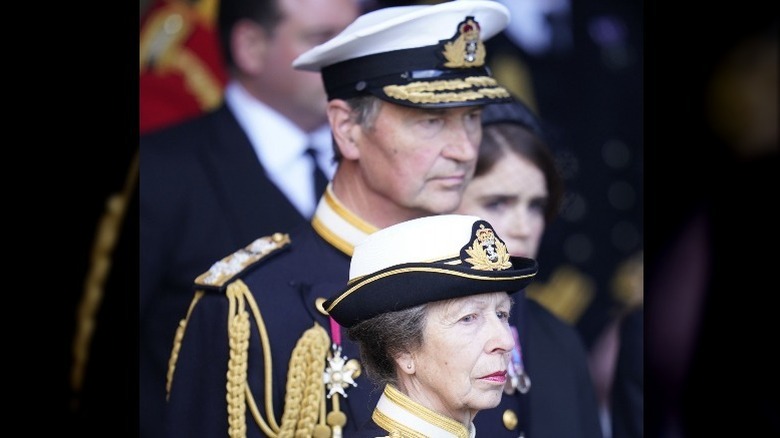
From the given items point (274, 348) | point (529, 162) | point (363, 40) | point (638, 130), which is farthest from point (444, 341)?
point (638, 130)

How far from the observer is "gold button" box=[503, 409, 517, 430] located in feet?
11.9

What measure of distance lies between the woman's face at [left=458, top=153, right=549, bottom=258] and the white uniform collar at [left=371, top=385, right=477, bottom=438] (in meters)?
1.04

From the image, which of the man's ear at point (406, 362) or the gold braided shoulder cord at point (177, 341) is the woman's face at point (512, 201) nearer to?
the gold braided shoulder cord at point (177, 341)

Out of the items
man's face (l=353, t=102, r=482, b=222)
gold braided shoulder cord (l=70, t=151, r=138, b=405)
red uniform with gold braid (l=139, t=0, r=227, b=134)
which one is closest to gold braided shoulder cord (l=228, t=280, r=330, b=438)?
man's face (l=353, t=102, r=482, b=222)

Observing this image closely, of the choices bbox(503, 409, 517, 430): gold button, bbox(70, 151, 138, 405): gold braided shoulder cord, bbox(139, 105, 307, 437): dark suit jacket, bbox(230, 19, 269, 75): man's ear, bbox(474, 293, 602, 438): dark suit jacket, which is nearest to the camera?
bbox(503, 409, 517, 430): gold button

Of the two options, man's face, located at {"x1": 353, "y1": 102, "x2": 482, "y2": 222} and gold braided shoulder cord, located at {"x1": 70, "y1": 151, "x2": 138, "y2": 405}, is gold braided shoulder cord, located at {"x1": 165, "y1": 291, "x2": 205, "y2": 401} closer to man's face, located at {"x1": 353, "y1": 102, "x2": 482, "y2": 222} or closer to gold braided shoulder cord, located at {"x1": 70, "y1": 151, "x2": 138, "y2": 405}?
man's face, located at {"x1": 353, "y1": 102, "x2": 482, "y2": 222}

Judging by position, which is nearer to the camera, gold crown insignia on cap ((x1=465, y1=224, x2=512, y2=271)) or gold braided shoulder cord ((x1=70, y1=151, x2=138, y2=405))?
gold crown insignia on cap ((x1=465, y1=224, x2=512, y2=271))

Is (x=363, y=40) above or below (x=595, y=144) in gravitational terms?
above

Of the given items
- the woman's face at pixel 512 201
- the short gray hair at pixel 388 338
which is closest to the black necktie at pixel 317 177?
the woman's face at pixel 512 201

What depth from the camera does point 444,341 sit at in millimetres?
2943

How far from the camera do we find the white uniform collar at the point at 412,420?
2941 millimetres

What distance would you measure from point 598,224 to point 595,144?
0.24 meters

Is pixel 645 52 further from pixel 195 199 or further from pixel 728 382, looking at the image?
pixel 195 199

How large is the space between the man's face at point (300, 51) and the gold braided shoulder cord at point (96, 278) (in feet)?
2.77
